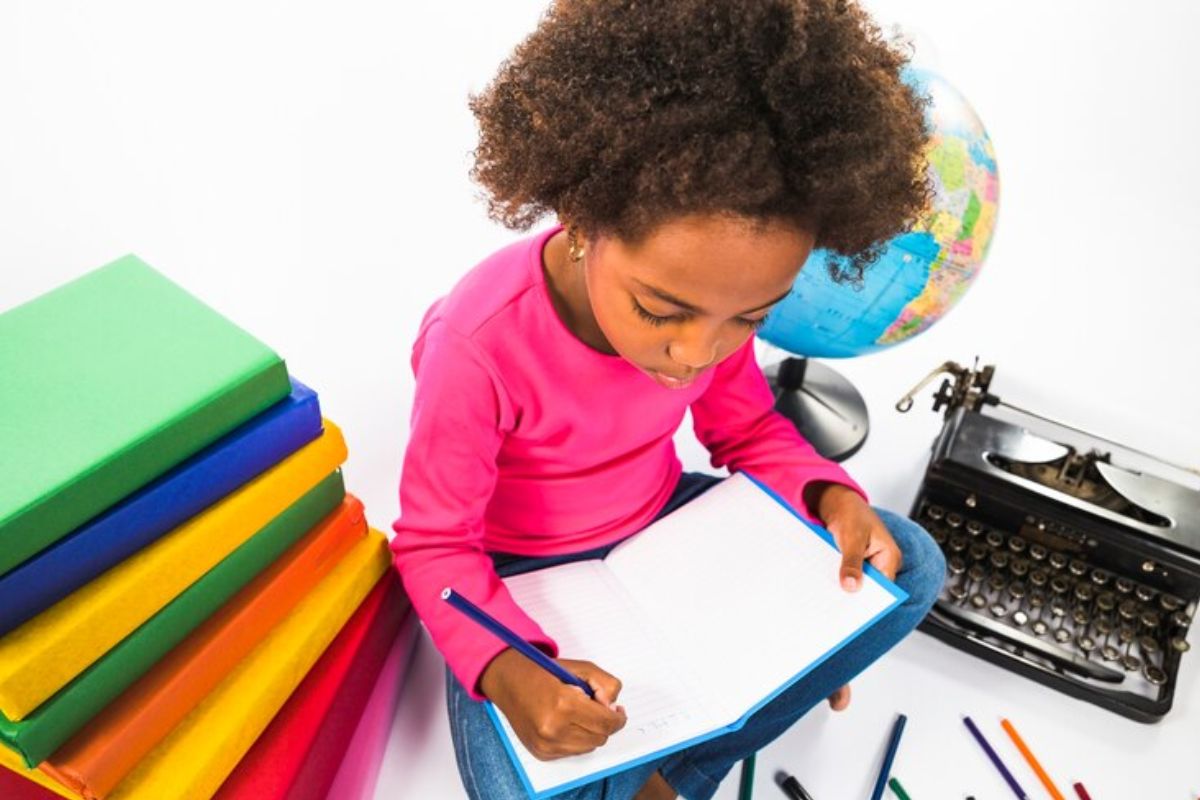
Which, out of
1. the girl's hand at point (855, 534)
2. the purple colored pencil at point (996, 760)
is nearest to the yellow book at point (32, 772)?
the girl's hand at point (855, 534)

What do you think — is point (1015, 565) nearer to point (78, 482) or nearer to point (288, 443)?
point (288, 443)

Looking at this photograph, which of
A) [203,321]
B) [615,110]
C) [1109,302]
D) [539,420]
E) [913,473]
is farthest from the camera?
[1109,302]

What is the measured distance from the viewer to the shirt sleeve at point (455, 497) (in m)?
1.01

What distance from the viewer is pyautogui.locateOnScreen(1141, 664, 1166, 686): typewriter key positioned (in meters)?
1.32

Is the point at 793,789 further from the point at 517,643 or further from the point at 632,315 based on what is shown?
the point at 632,315

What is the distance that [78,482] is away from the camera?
77 centimetres

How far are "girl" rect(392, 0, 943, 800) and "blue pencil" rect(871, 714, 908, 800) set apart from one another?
0.51ft

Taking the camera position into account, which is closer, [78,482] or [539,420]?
[78,482]

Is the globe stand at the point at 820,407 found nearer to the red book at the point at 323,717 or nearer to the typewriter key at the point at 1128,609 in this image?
the typewriter key at the point at 1128,609

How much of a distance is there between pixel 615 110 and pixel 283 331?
3.84ft

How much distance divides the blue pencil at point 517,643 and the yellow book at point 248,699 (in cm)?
19

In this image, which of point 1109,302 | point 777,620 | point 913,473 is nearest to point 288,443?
point 777,620

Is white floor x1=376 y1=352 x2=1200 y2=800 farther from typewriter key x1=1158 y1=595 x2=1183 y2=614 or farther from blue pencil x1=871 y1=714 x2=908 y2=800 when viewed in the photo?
typewriter key x1=1158 y1=595 x2=1183 y2=614

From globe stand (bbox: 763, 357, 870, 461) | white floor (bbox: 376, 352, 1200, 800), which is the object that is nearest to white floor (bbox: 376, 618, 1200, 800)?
white floor (bbox: 376, 352, 1200, 800)
